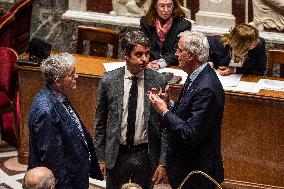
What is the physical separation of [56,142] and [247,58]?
7.64 feet

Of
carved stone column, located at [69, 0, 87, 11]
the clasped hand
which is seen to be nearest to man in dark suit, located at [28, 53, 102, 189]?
the clasped hand

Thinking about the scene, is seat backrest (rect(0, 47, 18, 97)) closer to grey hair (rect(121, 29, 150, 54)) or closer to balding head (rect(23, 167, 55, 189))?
grey hair (rect(121, 29, 150, 54))

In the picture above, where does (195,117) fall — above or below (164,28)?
below

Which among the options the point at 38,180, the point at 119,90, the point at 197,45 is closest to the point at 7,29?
the point at 119,90

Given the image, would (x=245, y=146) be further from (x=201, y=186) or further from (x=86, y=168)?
(x=86, y=168)

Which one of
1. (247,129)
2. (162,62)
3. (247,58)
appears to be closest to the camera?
(247,129)

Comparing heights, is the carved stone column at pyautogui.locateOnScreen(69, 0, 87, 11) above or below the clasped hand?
above

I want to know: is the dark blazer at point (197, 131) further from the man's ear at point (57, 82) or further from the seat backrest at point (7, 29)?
the seat backrest at point (7, 29)

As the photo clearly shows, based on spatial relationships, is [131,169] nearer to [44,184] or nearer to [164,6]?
[44,184]

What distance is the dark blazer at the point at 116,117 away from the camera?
4.13 metres

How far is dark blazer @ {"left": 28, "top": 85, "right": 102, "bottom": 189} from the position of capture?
12.0 ft

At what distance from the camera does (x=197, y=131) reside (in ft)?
12.3

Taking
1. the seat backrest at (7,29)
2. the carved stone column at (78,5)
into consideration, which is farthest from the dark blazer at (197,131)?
the seat backrest at (7,29)

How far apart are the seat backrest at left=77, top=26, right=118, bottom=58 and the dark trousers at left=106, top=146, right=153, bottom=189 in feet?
6.83
